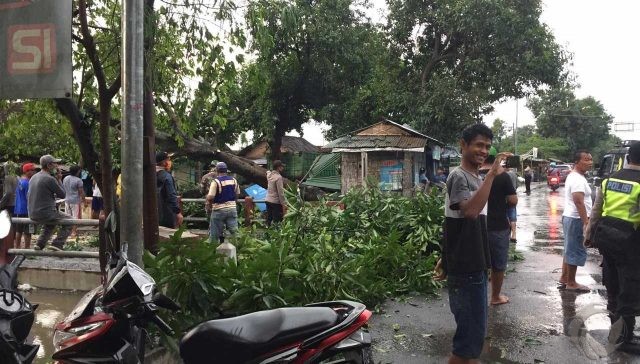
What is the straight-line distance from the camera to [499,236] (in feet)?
20.1

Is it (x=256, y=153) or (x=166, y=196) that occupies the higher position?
(x=256, y=153)

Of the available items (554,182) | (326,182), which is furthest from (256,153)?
(554,182)

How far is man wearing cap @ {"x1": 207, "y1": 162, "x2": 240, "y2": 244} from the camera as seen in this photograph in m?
9.12

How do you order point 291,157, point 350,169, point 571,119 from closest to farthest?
point 350,169, point 291,157, point 571,119

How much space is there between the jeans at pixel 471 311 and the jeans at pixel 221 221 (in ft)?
20.5

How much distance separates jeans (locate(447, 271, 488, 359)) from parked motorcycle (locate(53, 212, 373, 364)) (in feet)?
3.54

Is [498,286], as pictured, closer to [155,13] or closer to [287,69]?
[155,13]

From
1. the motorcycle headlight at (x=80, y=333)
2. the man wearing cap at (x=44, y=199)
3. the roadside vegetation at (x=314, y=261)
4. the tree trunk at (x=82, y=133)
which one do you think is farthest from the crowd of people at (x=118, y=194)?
the motorcycle headlight at (x=80, y=333)

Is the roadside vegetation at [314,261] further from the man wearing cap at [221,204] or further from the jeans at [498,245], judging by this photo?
the man wearing cap at [221,204]

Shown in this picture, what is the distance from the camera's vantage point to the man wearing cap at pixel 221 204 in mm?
9125

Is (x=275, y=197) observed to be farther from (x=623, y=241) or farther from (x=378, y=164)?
(x=378, y=164)

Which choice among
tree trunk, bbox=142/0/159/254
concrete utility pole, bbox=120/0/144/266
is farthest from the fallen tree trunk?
concrete utility pole, bbox=120/0/144/266

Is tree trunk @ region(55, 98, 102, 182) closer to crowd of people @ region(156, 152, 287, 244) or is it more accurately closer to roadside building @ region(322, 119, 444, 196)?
crowd of people @ region(156, 152, 287, 244)

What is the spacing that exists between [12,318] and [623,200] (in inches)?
185
